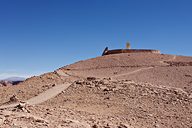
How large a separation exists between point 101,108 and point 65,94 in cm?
362

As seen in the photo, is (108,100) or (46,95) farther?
A: (46,95)

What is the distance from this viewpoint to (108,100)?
577 inches

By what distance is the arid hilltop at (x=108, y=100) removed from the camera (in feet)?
30.1

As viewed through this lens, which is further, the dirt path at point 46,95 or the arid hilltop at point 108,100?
the dirt path at point 46,95

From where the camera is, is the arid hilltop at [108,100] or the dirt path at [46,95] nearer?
the arid hilltop at [108,100]

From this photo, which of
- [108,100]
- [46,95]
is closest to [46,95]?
[46,95]

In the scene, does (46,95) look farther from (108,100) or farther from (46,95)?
(108,100)

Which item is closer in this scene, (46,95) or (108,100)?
(108,100)

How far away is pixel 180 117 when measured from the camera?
1227 cm

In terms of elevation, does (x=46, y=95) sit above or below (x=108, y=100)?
above

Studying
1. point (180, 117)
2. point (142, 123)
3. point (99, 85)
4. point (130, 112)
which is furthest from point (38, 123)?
point (99, 85)

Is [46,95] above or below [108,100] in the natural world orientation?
above

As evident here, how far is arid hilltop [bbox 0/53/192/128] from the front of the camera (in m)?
9.18

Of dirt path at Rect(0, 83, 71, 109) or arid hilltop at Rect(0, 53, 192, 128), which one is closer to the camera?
arid hilltop at Rect(0, 53, 192, 128)
